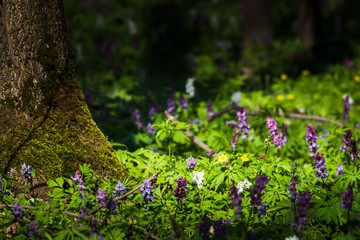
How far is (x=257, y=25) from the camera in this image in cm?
848

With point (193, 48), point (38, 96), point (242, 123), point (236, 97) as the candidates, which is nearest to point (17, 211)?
point (38, 96)

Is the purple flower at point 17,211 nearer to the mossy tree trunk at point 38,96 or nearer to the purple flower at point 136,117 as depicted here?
the mossy tree trunk at point 38,96

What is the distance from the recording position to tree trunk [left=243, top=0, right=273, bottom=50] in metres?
8.44

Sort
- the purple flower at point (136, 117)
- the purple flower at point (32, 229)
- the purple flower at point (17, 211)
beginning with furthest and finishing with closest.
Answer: the purple flower at point (136, 117) < the purple flower at point (17, 211) < the purple flower at point (32, 229)

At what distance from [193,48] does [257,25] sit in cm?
215

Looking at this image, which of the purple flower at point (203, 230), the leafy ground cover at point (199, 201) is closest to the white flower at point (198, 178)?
the leafy ground cover at point (199, 201)

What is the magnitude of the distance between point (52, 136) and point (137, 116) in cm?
128

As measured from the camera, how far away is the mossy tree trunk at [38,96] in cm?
290

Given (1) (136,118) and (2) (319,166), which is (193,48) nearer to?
(1) (136,118)

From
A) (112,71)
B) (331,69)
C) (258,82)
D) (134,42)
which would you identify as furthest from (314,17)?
(112,71)

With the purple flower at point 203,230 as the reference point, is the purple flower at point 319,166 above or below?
above

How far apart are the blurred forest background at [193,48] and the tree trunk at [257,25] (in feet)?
0.08

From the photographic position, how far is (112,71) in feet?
23.9

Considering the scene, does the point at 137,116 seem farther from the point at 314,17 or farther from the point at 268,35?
the point at 314,17
